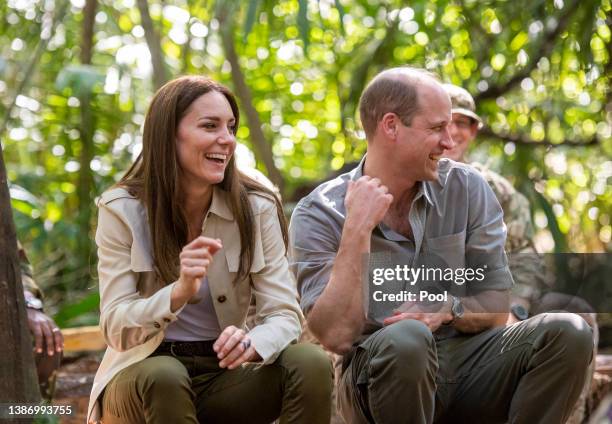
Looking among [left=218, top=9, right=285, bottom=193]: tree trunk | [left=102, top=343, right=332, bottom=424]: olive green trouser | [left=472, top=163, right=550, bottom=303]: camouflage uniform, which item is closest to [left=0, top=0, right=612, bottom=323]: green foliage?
[left=218, top=9, right=285, bottom=193]: tree trunk

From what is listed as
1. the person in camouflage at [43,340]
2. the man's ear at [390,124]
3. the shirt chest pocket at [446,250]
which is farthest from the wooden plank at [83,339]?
the shirt chest pocket at [446,250]

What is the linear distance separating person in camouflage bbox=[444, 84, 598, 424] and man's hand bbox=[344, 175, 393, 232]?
58 centimetres

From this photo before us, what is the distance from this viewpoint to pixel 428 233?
3.33 meters

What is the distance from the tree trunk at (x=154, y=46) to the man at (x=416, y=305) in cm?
355

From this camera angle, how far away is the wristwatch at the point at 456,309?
10.5ft

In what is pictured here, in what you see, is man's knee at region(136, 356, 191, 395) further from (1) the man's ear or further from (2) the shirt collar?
(1) the man's ear

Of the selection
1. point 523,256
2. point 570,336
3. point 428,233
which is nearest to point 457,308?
point 428,233

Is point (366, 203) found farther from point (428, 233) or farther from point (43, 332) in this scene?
point (43, 332)

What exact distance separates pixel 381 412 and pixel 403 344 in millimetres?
198

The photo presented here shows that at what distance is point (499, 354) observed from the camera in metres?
3.12

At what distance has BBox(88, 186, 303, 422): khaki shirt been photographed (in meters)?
2.90

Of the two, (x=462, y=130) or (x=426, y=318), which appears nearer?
(x=426, y=318)

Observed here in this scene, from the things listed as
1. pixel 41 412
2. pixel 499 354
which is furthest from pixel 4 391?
pixel 499 354

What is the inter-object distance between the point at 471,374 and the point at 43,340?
147 centimetres
